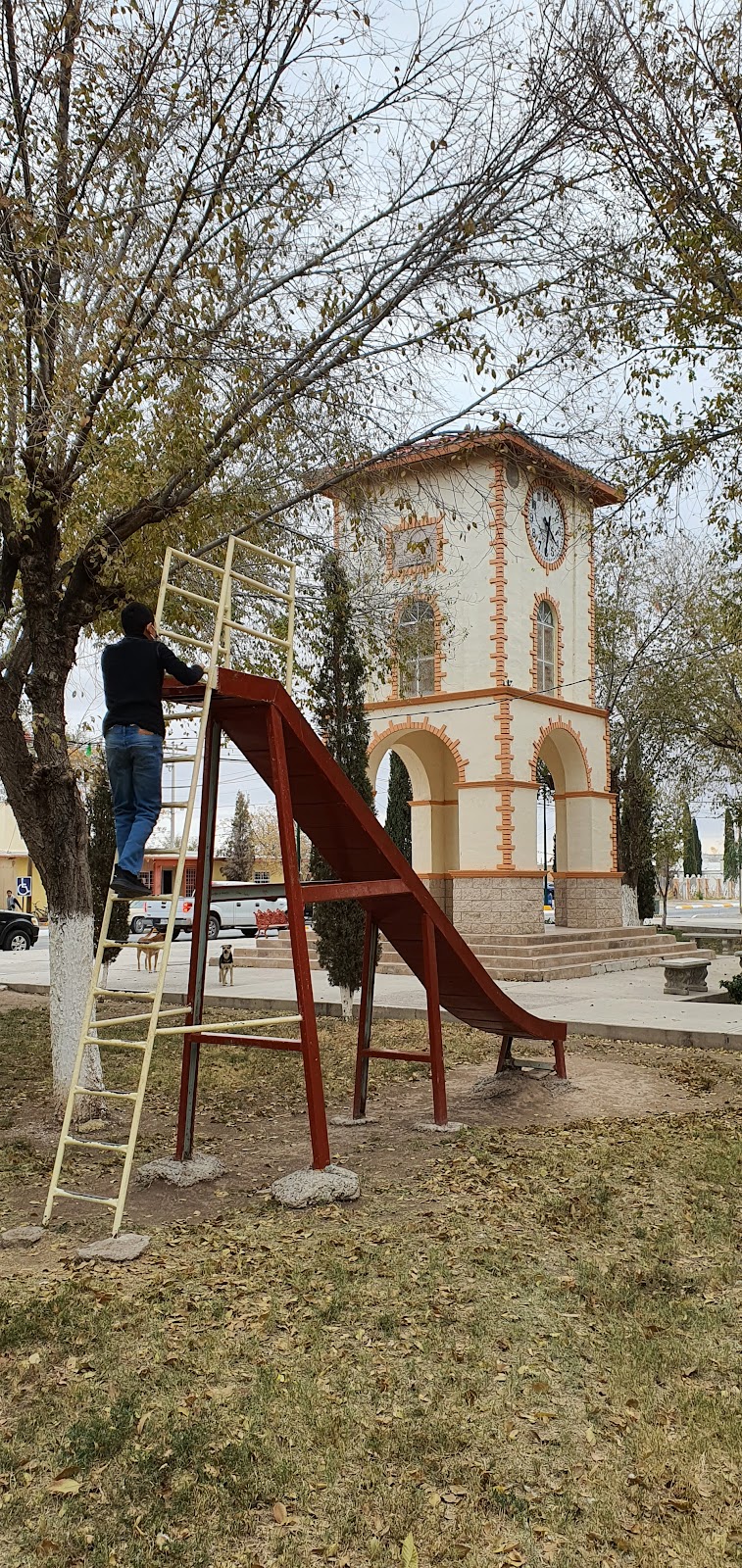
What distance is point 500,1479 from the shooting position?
3.39 m

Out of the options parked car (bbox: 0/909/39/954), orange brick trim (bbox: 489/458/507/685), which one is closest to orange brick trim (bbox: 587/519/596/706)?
orange brick trim (bbox: 489/458/507/685)

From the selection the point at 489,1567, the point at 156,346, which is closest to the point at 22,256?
the point at 156,346

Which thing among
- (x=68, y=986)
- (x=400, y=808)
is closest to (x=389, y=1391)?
(x=68, y=986)

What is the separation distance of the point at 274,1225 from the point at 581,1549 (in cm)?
278

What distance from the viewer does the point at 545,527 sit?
23891mm

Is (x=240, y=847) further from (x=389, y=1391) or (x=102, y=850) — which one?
(x=389, y=1391)

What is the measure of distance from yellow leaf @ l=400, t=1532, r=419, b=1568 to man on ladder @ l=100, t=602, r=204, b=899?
10.7 ft

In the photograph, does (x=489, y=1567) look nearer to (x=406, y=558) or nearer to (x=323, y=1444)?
(x=323, y=1444)

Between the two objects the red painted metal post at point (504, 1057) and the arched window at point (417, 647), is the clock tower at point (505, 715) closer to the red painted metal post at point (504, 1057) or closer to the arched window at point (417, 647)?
the arched window at point (417, 647)

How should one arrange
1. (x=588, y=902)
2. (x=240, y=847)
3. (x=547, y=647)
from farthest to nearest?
(x=240, y=847) → (x=588, y=902) → (x=547, y=647)

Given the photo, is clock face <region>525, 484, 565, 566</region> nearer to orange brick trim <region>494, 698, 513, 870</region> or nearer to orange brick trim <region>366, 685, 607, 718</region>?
orange brick trim <region>366, 685, 607, 718</region>

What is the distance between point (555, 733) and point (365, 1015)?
1727 cm

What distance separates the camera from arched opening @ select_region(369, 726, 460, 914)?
2506cm

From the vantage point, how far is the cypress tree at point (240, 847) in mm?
63281
